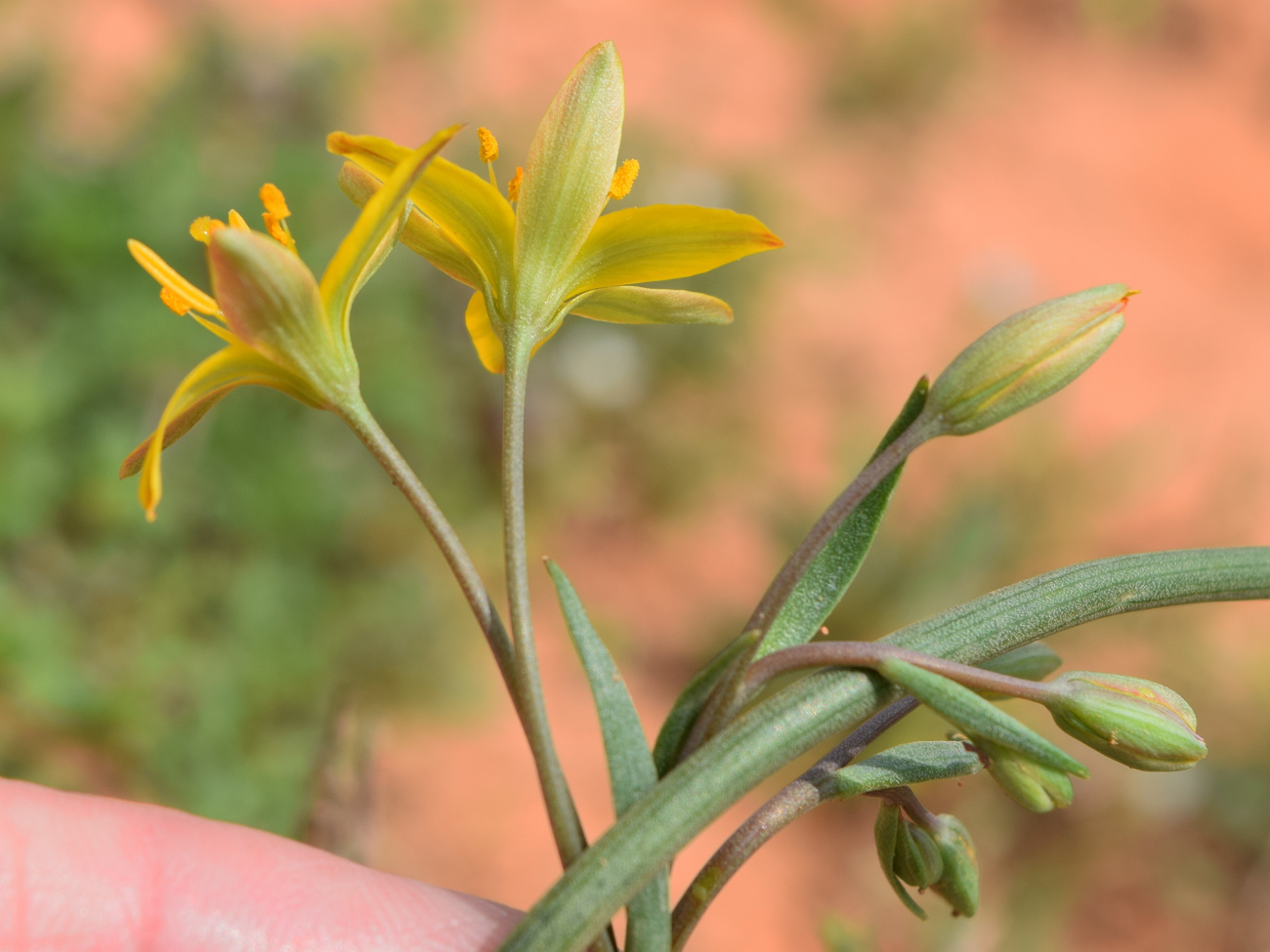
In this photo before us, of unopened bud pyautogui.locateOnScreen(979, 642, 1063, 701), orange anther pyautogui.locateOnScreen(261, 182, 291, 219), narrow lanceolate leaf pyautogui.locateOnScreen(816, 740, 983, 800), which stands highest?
orange anther pyautogui.locateOnScreen(261, 182, 291, 219)

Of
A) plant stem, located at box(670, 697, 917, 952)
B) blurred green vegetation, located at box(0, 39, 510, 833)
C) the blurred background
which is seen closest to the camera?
plant stem, located at box(670, 697, 917, 952)

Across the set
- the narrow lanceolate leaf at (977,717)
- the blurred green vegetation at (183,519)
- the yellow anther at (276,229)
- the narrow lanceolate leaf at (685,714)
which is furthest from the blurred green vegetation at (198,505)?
the narrow lanceolate leaf at (977,717)

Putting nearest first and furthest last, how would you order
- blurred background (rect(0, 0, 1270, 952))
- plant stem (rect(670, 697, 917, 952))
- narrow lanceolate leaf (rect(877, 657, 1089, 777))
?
narrow lanceolate leaf (rect(877, 657, 1089, 777)), plant stem (rect(670, 697, 917, 952)), blurred background (rect(0, 0, 1270, 952))

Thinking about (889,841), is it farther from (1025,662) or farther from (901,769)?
(1025,662)

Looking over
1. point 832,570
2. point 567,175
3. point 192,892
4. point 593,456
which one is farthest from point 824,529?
point 593,456

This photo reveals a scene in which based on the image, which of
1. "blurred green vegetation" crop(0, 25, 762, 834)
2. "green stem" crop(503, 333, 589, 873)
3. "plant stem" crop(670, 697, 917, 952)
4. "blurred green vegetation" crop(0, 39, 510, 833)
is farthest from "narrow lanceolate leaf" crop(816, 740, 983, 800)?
"blurred green vegetation" crop(0, 25, 762, 834)

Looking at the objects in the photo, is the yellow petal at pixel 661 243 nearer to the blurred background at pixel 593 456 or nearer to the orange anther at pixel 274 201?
the orange anther at pixel 274 201

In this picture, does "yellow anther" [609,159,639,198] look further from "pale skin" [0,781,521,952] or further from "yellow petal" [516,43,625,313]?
"pale skin" [0,781,521,952]
